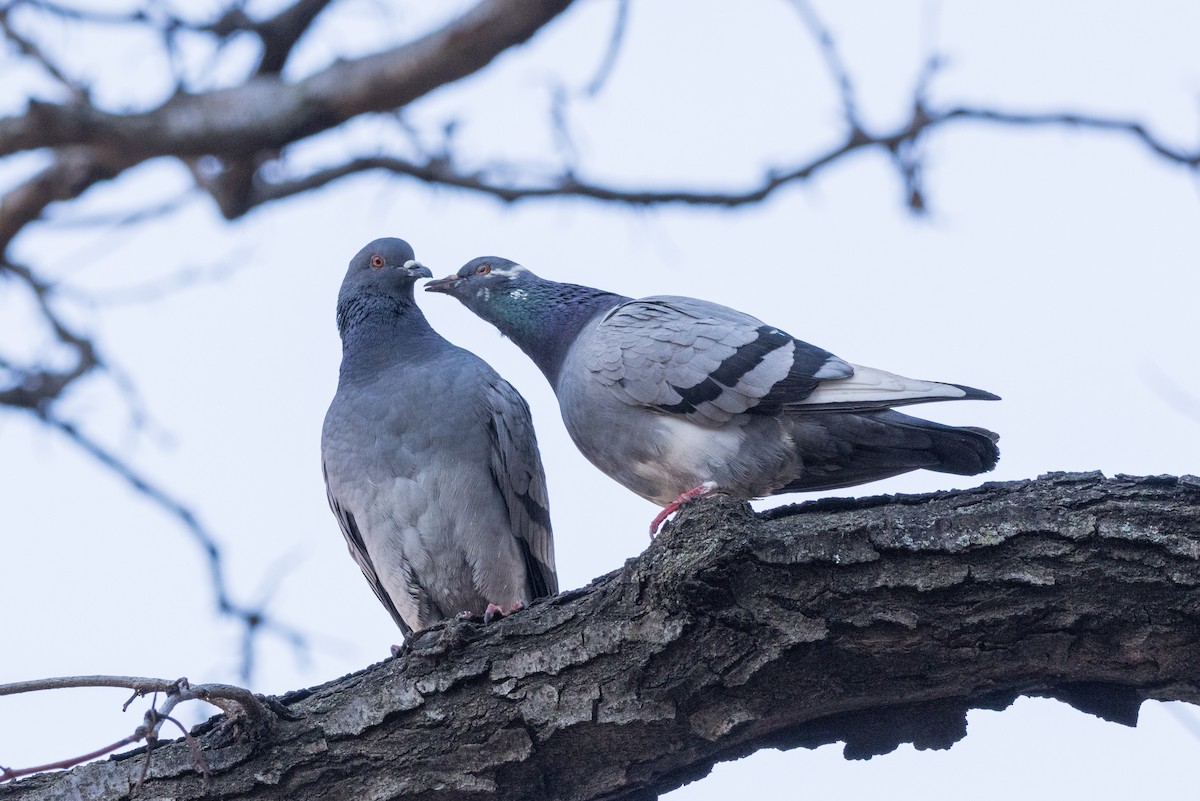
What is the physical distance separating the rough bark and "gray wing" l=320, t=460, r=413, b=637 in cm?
242

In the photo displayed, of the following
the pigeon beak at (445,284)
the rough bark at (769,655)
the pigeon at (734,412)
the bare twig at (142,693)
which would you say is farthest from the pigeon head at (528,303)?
the bare twig at (142,693)

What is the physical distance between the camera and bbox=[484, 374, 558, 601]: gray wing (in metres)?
6.70

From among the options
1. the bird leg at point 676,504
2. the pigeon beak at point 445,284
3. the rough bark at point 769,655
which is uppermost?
the pigeon beak at point 445,284

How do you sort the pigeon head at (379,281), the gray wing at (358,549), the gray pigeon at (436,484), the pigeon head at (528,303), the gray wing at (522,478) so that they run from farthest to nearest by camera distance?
the pigeon head at (379,281), the gray wing at (358,549), the gray wing at (522,478), the pigeon head at (528,303), the gray pigeon at (436,484)

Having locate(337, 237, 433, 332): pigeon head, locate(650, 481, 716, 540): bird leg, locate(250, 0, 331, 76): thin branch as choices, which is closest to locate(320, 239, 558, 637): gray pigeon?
locate(337, 237, 433, 332): pigeon head

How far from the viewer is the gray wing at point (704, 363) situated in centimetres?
544

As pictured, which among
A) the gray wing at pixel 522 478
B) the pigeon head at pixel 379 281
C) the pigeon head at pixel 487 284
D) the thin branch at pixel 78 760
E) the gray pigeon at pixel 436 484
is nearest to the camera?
the thin branch at pixel 78 760

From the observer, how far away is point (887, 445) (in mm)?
5426

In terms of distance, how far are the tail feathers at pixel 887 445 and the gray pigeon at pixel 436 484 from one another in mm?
1781

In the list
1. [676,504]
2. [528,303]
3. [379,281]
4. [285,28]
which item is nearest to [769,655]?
[676,504]

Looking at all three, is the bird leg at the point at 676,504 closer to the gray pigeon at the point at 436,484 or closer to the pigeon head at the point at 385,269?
the gray pigeon at the point at 436,484

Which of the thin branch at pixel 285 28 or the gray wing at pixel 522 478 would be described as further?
the thin branch at pixel 285 28

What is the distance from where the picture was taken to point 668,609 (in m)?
4.09

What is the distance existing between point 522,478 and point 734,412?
5.58ft
